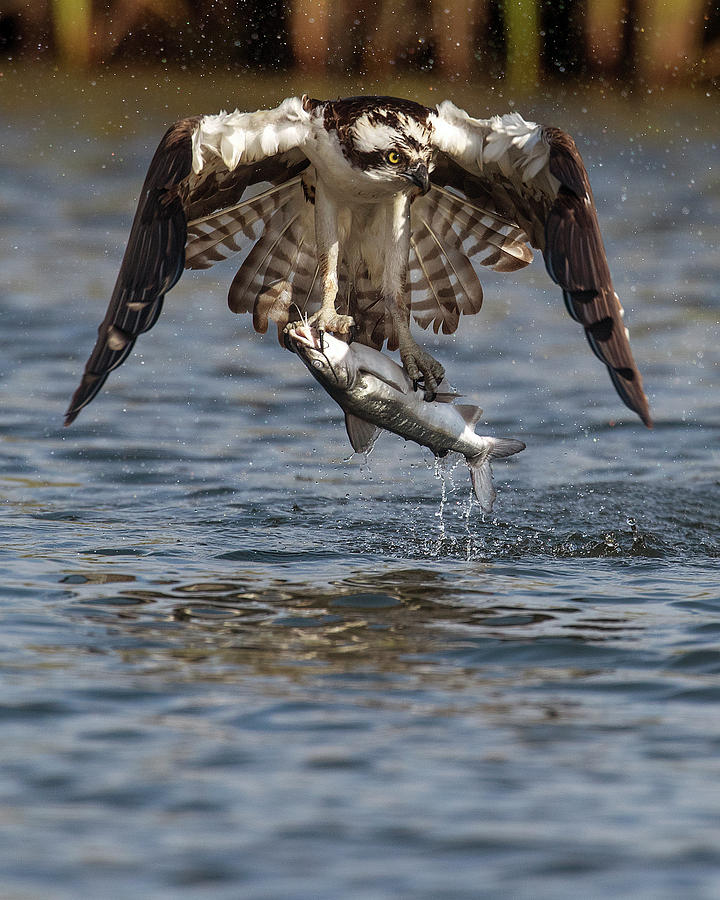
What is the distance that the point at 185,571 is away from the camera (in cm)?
699

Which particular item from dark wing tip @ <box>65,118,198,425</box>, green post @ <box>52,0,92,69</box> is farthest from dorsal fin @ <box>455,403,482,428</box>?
green post @ <box>52,0,92,69</box>

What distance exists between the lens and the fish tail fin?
22.9 feet

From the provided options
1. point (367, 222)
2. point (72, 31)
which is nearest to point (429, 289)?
point (367, 222)

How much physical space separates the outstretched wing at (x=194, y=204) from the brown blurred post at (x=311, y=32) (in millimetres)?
10789

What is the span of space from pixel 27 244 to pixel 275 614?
8799 mm

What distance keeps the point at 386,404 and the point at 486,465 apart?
71 cm

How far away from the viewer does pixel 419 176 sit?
6.54 metres

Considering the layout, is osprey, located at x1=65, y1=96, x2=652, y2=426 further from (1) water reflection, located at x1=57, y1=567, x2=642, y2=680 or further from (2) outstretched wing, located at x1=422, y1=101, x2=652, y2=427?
(1) water reflection, located at x1=57, y1=567, x2=642, y2=680

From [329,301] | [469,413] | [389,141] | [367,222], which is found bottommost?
[469,413]

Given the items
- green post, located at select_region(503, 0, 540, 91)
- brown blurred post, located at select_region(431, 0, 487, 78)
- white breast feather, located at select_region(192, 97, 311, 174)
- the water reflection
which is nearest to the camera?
the water reflection

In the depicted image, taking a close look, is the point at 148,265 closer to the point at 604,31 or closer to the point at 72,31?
the point at 604,31

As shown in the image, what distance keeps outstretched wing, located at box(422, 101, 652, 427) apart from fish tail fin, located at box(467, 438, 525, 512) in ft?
2.57

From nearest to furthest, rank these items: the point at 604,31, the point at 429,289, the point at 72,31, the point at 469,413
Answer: the point at 469,413
the point at 429,289
the point at 604,31
the point at 72,31

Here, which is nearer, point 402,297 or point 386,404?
point 386,404
